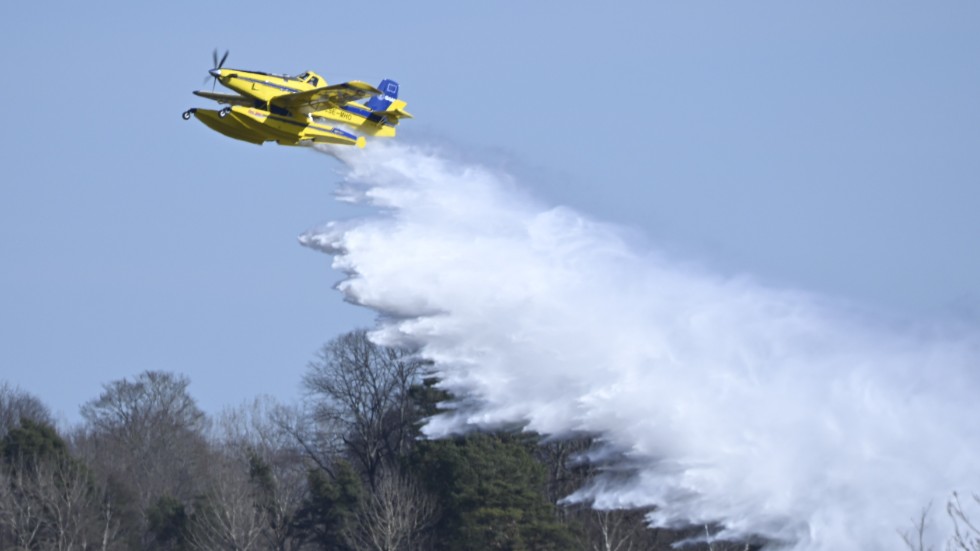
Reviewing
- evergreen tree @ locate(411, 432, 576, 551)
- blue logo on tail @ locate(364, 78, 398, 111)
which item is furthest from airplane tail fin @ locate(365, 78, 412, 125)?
evergreen tree @ locate(411, 432, 576, 551)

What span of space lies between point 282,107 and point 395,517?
16731 millimetres

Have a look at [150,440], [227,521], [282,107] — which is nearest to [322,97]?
[282,107]

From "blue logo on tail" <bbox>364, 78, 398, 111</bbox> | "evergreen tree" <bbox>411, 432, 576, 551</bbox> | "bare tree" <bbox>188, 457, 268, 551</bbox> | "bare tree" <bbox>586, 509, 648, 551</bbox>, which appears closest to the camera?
"blue logo on tail" <bbox>364, 78, 398, 111</bbox>

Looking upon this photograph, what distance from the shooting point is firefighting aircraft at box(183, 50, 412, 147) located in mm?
35594

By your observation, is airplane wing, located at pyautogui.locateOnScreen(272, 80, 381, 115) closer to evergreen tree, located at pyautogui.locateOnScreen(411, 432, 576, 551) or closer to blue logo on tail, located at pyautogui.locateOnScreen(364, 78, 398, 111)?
blue logo on tail, located at pyautogui.locateOnScreen(364, 78, 398, 111)

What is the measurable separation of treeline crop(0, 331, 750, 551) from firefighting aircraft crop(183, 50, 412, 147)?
22.6 feet

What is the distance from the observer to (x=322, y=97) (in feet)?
119

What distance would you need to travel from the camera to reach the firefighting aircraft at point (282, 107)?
35594 millimetres

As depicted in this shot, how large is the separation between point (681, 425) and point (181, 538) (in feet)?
87.2

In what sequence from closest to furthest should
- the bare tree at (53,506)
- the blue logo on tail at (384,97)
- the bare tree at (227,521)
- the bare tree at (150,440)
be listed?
the blue logo on tail at (384,97), the bare tree at (227,521), the bare tree at (53,506), the bare tree at (150,440)

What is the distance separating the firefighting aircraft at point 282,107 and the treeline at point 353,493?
6.88 meters

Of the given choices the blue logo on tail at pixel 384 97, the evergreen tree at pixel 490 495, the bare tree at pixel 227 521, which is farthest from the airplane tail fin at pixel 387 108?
the bare tree at pixel 227 521

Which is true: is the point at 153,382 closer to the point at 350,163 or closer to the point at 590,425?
the point at 350,163

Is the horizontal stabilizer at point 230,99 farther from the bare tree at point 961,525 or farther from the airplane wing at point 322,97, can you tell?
the bare tree at point 961,525
